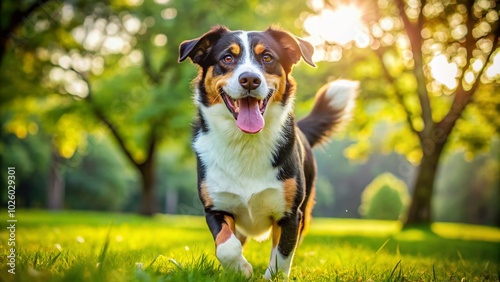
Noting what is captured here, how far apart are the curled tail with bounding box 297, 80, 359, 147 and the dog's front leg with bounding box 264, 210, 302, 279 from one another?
2038mm

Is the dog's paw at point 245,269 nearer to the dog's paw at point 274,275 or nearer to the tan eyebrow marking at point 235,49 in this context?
the dog's paw at point 274,275

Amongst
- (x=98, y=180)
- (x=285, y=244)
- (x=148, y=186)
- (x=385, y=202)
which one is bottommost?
(x=98, y=180)

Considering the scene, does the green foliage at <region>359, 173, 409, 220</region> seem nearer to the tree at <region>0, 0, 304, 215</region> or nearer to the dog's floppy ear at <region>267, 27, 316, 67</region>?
the tree at <region>0, 0, 304, 215</region>

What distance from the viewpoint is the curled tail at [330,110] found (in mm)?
5992

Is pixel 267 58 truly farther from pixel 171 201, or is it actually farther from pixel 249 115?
pixel 171 201

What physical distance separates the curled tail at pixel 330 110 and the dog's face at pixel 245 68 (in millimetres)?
1721

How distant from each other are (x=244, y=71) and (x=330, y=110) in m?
2.62

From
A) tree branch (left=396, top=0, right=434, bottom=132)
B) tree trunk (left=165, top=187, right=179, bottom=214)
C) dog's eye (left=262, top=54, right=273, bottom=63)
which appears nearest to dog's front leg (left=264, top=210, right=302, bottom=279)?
dog's eye (left=262, top=54, right=273, bottom=63)

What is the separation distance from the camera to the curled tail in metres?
5.99

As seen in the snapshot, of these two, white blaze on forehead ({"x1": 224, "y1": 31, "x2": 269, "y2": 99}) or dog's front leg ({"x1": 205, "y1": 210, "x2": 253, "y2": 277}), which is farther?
white blaze on forehead ({"x1": 224, "y1": 31, "x2": 269, "y2": 99})

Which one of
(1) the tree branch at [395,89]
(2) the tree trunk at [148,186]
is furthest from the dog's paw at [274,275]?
(2) the tree trunk at [148,186]

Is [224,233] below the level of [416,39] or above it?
below

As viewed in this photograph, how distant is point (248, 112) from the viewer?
3873 millimetres

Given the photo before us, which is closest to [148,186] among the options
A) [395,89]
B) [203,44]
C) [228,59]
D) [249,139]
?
[395,89]
